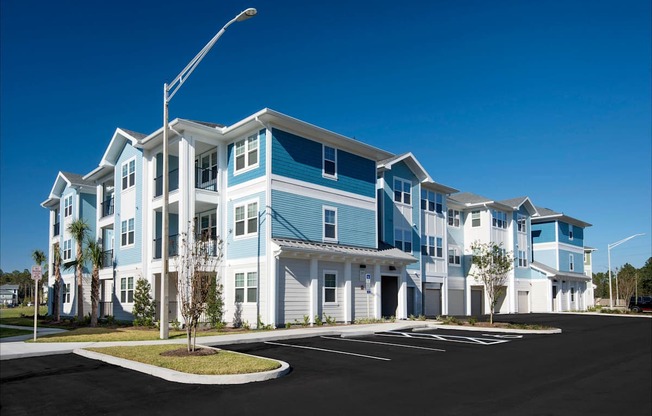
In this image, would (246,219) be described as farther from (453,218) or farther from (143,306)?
(453,218)

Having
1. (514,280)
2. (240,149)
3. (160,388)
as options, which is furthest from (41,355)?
(514,280)

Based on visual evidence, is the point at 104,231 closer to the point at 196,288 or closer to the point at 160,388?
the point at 196,288

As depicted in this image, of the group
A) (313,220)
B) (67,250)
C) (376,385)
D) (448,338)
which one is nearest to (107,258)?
(67,250)

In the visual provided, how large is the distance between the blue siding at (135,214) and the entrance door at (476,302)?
89.5 feet

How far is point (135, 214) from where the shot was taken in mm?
30484

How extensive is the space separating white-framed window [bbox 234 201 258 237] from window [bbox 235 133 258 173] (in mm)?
1902

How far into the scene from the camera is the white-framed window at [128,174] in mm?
31359

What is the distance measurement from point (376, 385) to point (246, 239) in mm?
15507

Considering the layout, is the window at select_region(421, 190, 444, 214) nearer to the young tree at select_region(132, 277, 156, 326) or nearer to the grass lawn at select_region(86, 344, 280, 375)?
the young tree at select_region(132, 277, 156, 326)

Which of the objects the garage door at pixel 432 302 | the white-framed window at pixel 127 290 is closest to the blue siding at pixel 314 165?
the garage door at pixel 432 302

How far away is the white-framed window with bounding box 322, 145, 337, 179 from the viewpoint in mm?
27594

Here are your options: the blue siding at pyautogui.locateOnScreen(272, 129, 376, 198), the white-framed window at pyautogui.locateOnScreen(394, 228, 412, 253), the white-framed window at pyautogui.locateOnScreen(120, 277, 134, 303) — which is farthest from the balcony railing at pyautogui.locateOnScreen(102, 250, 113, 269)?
the white-framed window at pyautogui.locateOnScreen(394, 228, 412, 253)

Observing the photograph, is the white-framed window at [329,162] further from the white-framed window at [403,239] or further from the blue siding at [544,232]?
the blue siding at [544,232]

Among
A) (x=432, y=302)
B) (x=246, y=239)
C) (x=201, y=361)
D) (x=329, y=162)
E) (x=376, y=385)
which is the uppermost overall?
(x=329, y=162)
